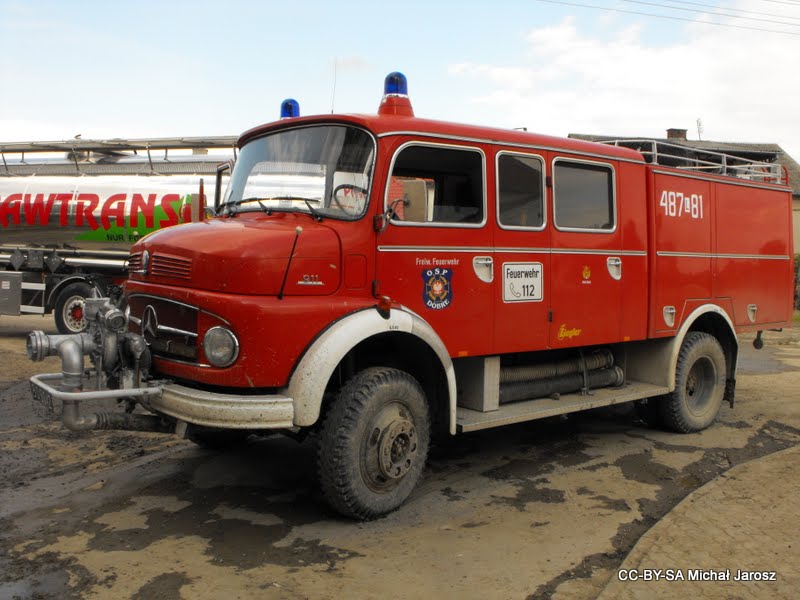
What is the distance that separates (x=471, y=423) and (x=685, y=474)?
201 centimetres

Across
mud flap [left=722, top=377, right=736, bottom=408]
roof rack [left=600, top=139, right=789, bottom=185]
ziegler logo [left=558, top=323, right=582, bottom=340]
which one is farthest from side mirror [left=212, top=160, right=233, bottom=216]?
mud flap [left=722, top=377, right=736, bottom=408]

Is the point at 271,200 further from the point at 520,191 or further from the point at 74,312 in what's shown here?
the point at 74,312

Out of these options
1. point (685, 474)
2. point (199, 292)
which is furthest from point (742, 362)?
point (199, 292)

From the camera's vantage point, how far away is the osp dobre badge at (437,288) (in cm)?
507

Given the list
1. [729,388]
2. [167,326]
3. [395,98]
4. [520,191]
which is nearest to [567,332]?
[520,191]

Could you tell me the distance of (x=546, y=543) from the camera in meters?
4.43

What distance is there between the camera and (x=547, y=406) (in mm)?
5965

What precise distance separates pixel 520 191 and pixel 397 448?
2229mm

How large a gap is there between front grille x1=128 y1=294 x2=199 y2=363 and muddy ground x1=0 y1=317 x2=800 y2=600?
1.09 meters

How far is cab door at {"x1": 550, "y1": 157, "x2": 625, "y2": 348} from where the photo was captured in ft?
19.6

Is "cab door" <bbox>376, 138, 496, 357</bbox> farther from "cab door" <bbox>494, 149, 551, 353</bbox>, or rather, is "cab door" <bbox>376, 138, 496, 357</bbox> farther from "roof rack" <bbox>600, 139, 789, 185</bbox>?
"roof rack" <bbox>600, 139, 789, 185</bbox>

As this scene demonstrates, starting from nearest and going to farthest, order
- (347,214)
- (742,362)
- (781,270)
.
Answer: (347,214) → (781,270) → (742,362)

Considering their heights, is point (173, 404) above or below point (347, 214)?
below

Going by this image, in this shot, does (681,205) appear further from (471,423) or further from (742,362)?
(742,362)
